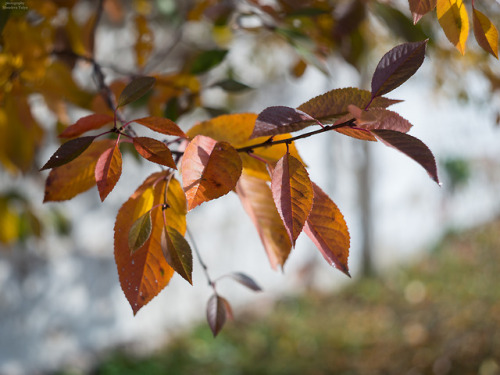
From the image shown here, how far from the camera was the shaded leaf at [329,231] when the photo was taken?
1.32ft

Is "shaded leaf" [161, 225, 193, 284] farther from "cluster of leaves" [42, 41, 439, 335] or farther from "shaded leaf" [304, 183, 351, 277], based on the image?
"shaded leaf" [304, 183, 351, 277]

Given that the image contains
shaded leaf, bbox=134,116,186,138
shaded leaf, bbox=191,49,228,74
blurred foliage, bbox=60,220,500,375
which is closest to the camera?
shaded leaf, bbox=134,116,186,138

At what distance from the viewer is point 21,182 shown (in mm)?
2363

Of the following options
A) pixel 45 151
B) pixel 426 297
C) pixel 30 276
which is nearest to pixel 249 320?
pixel 426 297

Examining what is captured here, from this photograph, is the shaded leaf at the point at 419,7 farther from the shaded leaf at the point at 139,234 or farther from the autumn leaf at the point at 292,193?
the shaded leaf at the point at 139,234

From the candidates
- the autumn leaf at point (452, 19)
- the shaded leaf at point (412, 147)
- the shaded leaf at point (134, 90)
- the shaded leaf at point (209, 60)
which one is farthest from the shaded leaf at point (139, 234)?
the shaded leaf at point (209, 60)

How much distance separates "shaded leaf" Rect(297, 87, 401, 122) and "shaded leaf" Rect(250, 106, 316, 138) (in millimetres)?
16

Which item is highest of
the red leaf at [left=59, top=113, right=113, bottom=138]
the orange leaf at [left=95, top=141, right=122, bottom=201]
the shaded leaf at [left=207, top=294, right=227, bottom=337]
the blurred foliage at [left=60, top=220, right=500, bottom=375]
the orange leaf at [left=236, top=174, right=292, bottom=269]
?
the red leaf at [left=59, top=113, right=113, bottom=138]

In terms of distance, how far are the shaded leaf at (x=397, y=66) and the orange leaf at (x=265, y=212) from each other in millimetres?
199

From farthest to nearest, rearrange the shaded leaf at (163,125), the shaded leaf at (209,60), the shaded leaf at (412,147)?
1. the shaded leaf at (209,60)
2. the shaded leaf at (163,125)
3. the shaded leaf at (412,147)

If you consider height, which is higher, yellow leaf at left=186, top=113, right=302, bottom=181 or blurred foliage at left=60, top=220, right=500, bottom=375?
yellow leaf at left=186, top=113, right=302, bottom=181

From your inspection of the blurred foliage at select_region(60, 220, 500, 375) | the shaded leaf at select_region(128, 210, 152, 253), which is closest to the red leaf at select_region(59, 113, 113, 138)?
the shaded leaf at select_region(128, 210, 152, 253)

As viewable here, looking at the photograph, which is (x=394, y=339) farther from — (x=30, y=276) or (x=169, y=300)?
(x=30, y=276)

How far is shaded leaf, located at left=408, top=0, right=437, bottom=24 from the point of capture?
416 millimetres
